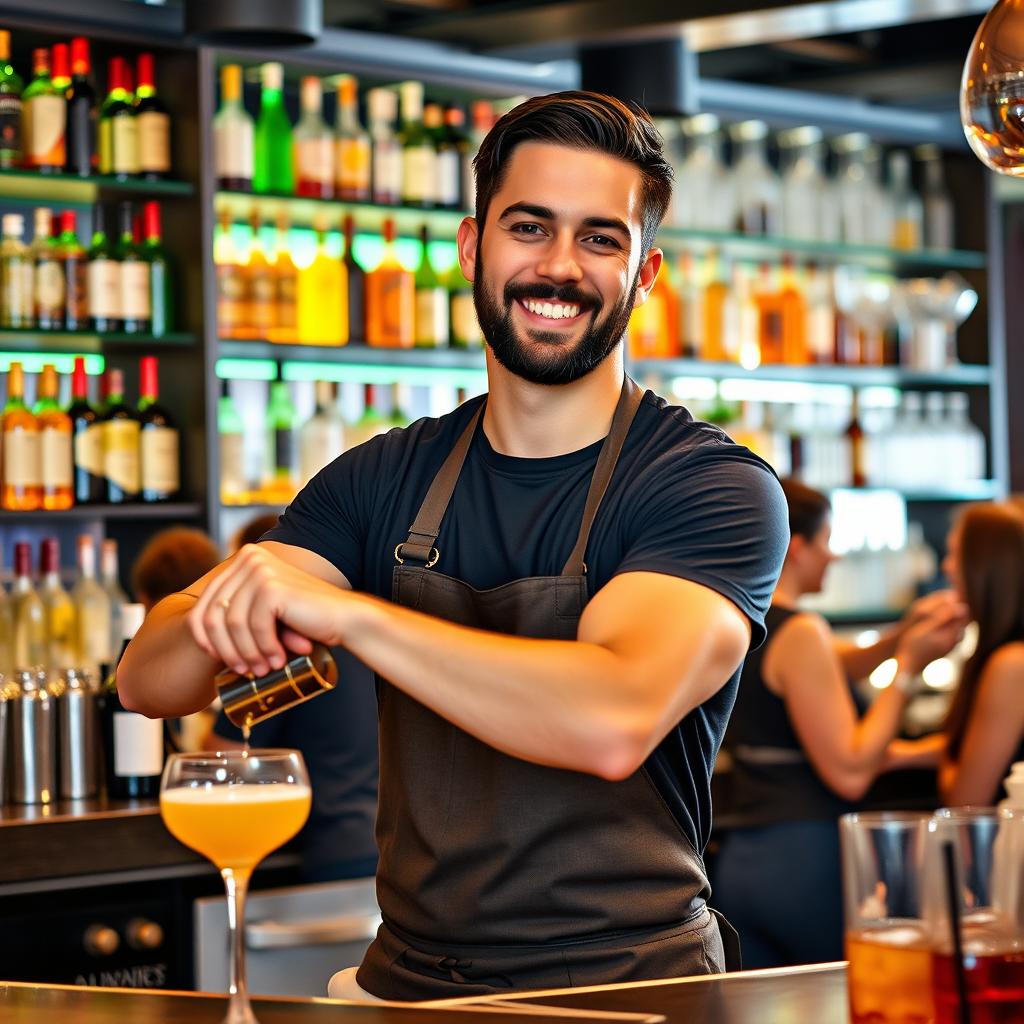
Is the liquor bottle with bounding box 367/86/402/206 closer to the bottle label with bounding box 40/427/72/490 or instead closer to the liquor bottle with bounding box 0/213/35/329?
the liquor bottle with bounding box 0/213/35/329

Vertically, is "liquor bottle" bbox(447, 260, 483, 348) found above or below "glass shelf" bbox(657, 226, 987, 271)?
below

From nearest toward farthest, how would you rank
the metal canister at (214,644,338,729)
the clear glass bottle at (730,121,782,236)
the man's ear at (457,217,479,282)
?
the metal canister at (214,644,338,729) < the man's ear at (457,217,479,282) < the clear glass bottle at (730,121,782,236)

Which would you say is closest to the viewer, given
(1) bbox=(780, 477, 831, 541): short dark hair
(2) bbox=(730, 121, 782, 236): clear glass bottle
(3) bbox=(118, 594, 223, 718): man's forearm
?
(3) bbox=(118, 594, 223, 718): man's forearm

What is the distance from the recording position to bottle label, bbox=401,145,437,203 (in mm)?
4457

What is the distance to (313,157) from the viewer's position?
431cm

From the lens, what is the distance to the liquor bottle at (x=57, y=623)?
385cm

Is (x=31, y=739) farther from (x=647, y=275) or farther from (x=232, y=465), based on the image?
(x=647, y=275)

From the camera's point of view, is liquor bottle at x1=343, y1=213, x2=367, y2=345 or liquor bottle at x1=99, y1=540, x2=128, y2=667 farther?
liquor bottle at x1=343, y1=213, x2=367, y2=345

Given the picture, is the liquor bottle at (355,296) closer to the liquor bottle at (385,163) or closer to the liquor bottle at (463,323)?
the liquor bottle at (385,163)

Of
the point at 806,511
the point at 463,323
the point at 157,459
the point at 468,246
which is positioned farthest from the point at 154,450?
the point at 468,246

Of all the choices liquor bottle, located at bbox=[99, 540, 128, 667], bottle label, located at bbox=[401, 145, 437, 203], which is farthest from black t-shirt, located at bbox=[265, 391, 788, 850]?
bottle label, located at bbox=[401, 145, 437, 203]

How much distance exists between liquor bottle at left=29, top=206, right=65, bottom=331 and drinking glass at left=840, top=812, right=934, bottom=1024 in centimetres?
315

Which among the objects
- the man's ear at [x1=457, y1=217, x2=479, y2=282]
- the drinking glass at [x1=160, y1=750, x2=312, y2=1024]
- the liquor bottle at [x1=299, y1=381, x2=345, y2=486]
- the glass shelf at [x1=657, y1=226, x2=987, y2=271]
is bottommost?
the drinking glass at [x1=160, y1=750, x2=312, y2=1024]

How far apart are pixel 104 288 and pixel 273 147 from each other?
0.67m
